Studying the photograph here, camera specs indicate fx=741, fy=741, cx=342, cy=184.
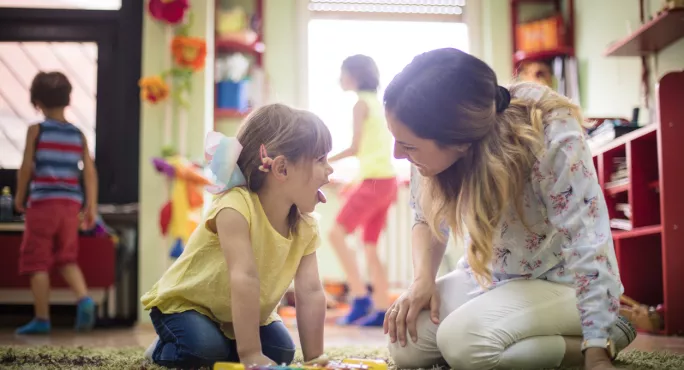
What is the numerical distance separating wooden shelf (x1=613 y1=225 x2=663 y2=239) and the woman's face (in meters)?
1.52

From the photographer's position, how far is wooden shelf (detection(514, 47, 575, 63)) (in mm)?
4184

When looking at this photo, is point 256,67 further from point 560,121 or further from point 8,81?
point 560,121

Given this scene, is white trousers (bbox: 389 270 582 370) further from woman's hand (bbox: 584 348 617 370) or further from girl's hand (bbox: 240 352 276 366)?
girl's hand (bbox: 240 352 276 366)

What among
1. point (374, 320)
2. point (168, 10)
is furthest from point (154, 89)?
point (374, 320)

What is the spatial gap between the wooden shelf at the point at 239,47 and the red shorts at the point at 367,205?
1.41 m

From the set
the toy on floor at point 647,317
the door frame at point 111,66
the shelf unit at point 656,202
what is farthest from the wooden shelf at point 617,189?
the door frame at point 111,66

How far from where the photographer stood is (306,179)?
1.38 meters

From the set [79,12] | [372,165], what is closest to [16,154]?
[79,12]

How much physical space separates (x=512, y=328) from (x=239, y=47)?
3242 mm

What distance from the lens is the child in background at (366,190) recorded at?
10.7 feet

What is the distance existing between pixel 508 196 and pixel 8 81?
3.33 metres

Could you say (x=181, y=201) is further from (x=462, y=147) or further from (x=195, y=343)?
(x=462, y=147)

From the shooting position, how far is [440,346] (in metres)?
1.40

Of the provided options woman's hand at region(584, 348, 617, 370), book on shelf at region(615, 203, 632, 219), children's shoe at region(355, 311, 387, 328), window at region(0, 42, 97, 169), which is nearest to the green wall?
window at region(0, 42, 97, 169)
